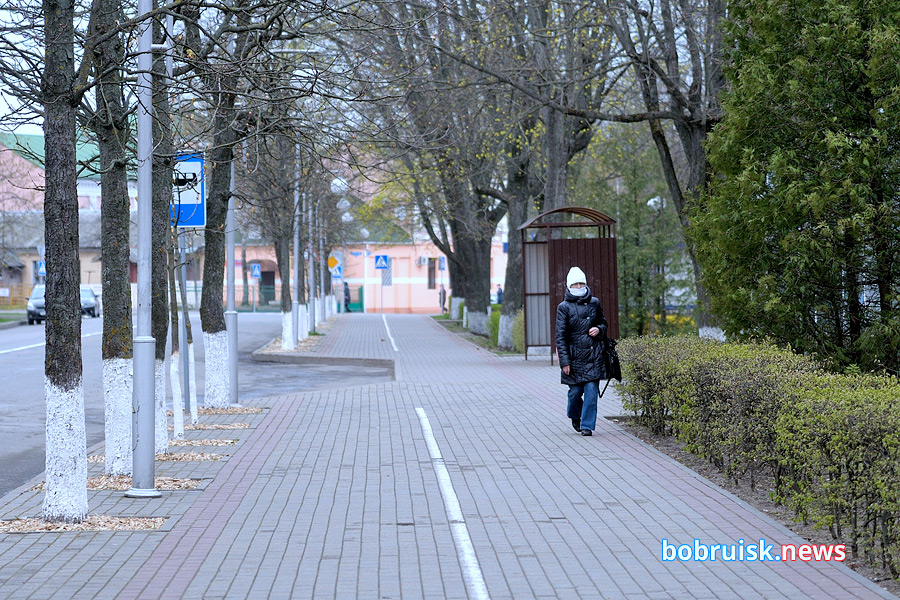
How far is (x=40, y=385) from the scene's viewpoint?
18812 mm

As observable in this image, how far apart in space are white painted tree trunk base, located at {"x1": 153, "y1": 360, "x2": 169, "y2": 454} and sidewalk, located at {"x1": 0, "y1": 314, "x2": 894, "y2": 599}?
36cm

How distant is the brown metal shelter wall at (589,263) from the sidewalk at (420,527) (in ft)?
27.7

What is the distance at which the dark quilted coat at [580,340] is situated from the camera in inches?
460

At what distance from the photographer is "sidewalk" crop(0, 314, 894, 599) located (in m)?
5.85

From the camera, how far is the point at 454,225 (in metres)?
37.9

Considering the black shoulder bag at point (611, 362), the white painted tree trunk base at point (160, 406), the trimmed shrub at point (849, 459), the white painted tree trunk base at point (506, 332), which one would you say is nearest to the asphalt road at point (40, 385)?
the white painted tree trunk base at point (160, 406)

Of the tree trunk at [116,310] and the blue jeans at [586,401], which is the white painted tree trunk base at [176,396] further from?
the blue jeans at [586,401]

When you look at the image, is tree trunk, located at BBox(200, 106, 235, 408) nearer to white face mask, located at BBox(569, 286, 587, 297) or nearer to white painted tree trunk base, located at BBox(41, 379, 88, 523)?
white face mask, located at BBox(569, 286, 587, 297)

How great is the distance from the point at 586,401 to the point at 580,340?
0.67 metres

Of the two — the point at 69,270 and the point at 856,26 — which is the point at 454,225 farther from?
the point at 69,270

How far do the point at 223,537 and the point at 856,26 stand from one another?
7.58 metres

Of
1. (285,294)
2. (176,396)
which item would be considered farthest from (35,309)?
(176,396)

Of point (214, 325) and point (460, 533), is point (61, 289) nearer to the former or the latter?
point (460, 533)

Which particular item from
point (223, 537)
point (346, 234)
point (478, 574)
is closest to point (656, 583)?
point (478, 574)
